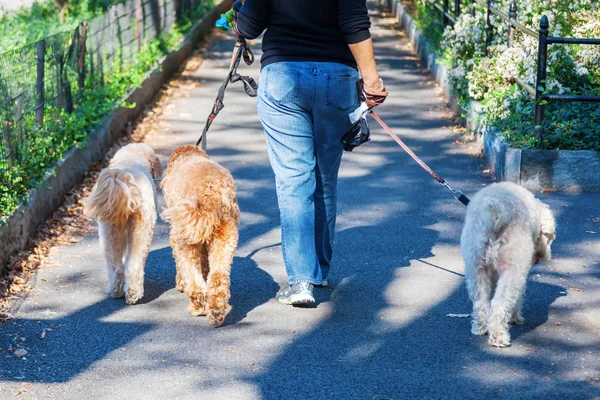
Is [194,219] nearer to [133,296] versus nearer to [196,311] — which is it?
[196,311]

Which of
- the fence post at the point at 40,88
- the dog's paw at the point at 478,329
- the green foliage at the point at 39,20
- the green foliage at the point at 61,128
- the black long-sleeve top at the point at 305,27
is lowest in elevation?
the dog's paw at the point at 478,329

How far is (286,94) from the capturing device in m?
5.16

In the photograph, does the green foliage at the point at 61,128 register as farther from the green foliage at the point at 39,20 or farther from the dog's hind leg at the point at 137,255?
the green foliage at the point at 39,20

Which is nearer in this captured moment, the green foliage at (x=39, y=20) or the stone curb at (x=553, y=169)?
the stone curb at (x=553, y=169)

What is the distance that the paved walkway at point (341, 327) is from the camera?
445 centimetres

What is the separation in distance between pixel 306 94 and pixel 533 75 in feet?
14.6

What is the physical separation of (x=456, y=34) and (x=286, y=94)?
7.00 metres

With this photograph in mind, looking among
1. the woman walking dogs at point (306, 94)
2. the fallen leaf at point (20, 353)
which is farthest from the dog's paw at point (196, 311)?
the fallen leaf at point (20, 353)

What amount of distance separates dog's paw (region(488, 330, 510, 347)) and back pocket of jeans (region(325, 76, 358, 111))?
5.24 feet

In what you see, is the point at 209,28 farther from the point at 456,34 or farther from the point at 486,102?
the point at 486,102

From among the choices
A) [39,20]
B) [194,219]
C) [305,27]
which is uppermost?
[305,27]

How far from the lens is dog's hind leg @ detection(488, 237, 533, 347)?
15.7 ft

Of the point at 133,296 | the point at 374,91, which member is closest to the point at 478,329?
the point at 374,91

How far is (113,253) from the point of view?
5.78 m
